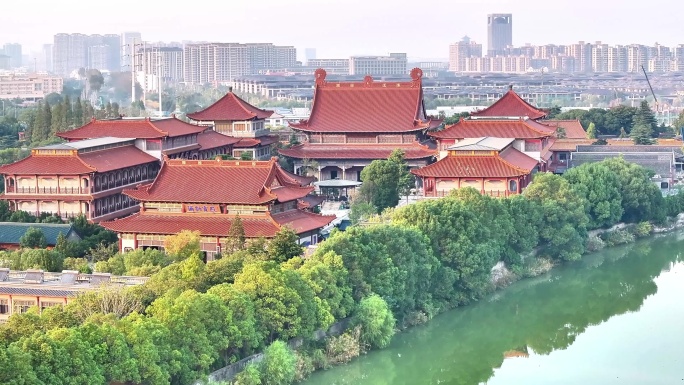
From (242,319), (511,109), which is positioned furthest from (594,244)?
(242,319)

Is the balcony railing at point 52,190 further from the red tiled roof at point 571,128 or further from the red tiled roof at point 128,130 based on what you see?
the red tiled roof at point 571,128

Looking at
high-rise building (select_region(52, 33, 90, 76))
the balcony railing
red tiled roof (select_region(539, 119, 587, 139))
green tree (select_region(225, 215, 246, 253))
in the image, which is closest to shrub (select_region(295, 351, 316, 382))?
green tree (select_region(225, 215, 246, 253))

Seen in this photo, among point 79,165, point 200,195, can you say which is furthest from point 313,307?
point 79,165

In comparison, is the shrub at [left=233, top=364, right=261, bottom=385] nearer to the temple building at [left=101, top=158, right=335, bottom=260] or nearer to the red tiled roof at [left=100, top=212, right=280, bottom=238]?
the red tiled roof at [left=100, top=212, right=280, bottom=238]

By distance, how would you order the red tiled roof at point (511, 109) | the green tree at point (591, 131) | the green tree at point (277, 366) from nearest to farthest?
the green tree at point (277, 366)
the red tiled roof at point (511, 109)
the green tree at point (591, 131)

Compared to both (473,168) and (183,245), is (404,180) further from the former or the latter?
(183,245)

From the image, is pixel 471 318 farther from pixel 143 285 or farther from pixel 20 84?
pixel 20 84

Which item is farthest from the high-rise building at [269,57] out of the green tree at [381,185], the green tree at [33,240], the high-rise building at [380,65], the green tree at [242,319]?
the green tree at [242,319]
